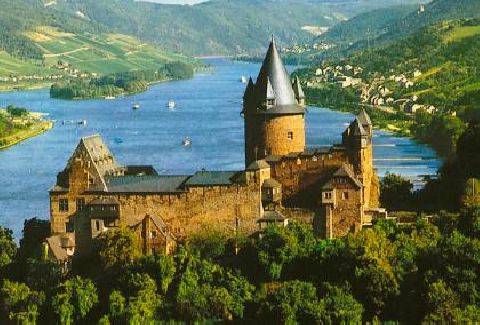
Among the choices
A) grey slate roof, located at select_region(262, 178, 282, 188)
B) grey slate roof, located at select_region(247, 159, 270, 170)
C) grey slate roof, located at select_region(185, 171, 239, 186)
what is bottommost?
grey slate roof, located at select_region(262, 178, 282, 188)

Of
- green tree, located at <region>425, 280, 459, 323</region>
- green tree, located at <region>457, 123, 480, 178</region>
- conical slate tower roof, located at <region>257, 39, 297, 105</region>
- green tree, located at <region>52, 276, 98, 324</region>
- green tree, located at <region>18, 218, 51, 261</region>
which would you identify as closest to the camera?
green tree, located at <region>425, 280, 459, 323</region>

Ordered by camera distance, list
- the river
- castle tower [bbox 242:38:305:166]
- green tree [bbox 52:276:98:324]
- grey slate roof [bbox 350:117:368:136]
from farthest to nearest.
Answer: the river
castle tower [bbox 242:38:305:166]
grey slate roof [bbox 350:117:368:136]
green tree [bbox 52:276:98:324]

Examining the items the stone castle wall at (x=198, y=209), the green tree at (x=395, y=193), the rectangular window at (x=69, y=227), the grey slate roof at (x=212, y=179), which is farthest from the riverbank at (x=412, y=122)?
the rectangular window at (x=69, y=227)

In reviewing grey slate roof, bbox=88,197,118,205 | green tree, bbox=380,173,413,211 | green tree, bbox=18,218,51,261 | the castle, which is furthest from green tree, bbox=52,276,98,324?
green tree, bbox=380,173,413,211

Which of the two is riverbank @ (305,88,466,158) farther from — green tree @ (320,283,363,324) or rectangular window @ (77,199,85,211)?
green tree @ (320,283,363,324)

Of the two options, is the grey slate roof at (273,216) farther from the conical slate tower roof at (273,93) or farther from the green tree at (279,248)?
the conical slate tower roof at (273,93)

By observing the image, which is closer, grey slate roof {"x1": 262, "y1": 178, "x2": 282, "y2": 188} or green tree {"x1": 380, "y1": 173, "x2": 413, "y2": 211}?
grey slate roof {"x1": 262, "y1": 178, "x2": 282, "y2": 188}

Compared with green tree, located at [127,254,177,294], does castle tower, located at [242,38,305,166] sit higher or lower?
higher

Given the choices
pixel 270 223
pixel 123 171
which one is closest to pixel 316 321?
pixel 270 223
